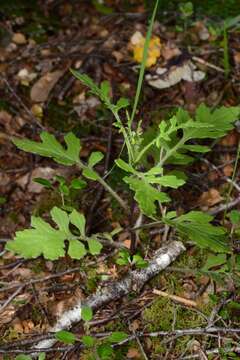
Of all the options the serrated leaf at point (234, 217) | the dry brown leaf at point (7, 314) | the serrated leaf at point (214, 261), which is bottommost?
the serrated leaf at point (214, 261)

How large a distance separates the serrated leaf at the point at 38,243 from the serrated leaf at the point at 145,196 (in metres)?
0.44

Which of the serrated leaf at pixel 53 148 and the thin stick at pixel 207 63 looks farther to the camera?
the thin stick at pixel 207 63

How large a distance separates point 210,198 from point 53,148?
→ 106 cm

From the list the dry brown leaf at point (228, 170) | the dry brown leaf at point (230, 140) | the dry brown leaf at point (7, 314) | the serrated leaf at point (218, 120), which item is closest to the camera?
the serrated leaf at point (218, 120)

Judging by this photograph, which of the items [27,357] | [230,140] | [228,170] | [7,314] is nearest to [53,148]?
[7,314]

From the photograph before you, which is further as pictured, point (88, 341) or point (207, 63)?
point (207, 63)

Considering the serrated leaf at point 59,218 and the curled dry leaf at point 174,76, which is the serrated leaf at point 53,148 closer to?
the serrated leaf at point 59,218

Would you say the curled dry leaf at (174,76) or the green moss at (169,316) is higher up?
the curled dry leaf at (174,76)

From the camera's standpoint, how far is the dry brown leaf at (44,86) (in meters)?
3.65

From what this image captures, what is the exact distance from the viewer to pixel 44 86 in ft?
12.1

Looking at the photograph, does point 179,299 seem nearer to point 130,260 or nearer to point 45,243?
point 130,260

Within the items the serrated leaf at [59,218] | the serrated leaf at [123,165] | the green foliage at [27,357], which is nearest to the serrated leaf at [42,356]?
the green foliage at [27,357]

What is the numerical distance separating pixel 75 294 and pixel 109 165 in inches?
36.6

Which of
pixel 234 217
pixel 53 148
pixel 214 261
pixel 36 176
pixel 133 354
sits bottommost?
pixel 133 354
